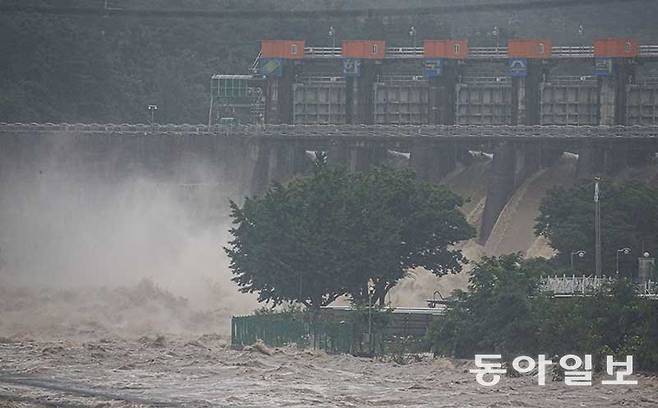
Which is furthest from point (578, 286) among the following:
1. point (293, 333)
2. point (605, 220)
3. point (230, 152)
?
point (230, 152)

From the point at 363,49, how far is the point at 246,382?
69916 millimetres

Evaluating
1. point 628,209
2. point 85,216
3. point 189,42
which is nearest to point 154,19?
point 189,42

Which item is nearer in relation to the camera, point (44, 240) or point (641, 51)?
point (44, 240)

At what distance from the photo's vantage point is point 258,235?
4107 inches

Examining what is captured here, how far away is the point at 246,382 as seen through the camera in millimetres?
80562

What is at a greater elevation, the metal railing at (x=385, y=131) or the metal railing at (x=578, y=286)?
the metal railing at (x=385, y=131)

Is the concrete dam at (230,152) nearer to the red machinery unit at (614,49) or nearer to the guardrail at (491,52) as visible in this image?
the guardrail at (491,52)

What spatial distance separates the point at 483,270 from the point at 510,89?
5344 cm

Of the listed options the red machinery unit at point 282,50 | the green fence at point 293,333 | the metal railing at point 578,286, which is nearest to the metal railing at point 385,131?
the red machinery unit at point 282,50

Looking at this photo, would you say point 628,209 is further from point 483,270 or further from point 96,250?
point 96,250

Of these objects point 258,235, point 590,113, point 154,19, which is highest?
point 154,19

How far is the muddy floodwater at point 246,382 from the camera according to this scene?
244ft

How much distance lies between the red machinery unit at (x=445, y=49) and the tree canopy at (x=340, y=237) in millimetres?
33284

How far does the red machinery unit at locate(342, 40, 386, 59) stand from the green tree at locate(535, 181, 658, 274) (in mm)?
30915
